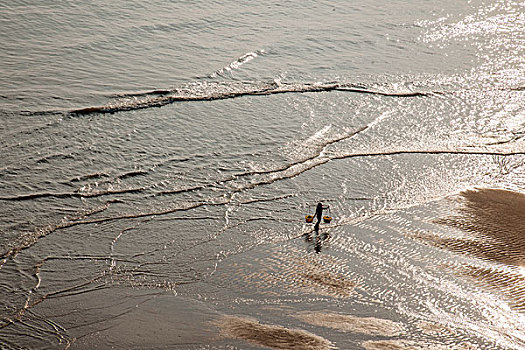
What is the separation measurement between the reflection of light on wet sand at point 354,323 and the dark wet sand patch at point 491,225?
2.77 metres

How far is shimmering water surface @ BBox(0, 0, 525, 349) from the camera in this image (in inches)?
340

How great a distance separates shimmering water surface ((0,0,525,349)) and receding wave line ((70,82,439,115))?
0.08m

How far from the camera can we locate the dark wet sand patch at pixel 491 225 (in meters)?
10.6

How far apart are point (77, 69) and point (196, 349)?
39.3 feet

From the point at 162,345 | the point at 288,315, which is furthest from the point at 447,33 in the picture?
the point at 162,345

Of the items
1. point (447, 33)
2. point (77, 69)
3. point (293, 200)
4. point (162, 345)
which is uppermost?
point (447, 33)

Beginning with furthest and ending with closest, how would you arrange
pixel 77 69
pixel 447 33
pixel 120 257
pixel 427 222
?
pixel 447 33, pixel 77 69, pixel 427 222, pixel 120 257

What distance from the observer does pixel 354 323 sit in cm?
857

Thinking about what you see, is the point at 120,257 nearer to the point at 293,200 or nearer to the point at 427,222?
the point at 293,200

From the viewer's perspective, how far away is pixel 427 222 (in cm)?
1160

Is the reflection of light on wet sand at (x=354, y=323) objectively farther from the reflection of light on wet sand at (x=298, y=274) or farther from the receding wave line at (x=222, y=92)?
the receding wave line at (x=222, y=92)

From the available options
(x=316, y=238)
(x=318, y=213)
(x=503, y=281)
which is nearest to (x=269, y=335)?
(x=316, y=238)

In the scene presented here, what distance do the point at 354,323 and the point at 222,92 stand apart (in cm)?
995

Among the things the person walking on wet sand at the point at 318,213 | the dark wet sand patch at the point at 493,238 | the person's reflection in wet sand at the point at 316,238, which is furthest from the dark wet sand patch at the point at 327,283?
the dark wet sand patch at the point at 493,238
